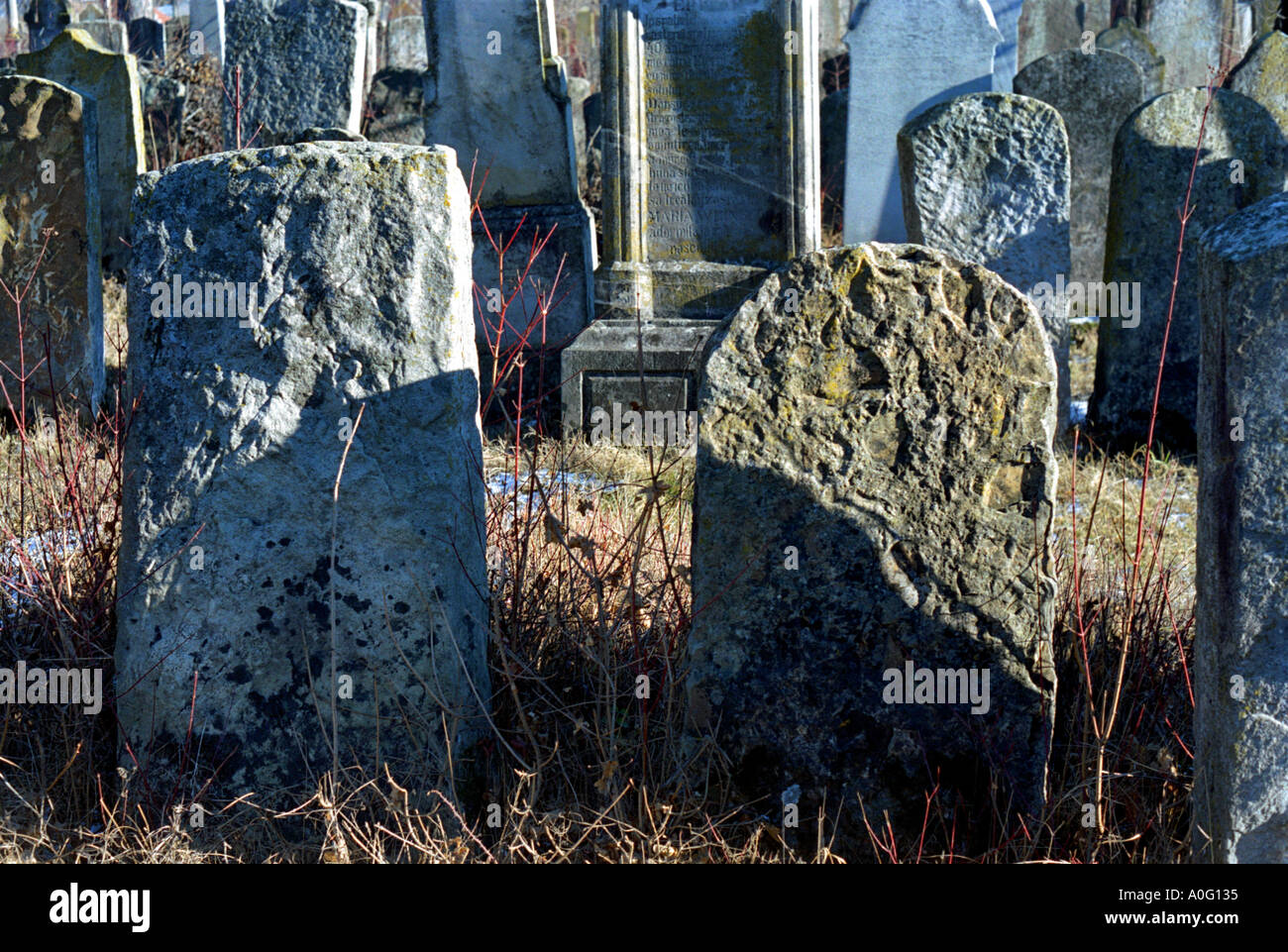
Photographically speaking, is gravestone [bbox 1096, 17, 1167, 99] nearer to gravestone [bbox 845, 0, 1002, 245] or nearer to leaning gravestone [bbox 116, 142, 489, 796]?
gravestone [bbox 845, 0, 1002, 245]

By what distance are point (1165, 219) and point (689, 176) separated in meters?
2.42

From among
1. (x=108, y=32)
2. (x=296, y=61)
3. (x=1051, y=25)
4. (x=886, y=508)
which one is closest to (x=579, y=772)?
(x=886, y=508)

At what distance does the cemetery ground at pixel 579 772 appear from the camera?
101 inches

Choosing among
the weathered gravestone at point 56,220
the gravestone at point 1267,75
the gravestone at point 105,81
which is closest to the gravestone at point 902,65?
the gravestone at point 1267,75

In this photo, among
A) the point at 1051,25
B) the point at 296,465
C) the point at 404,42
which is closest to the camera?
the point at 296,465

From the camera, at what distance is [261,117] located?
8.26m

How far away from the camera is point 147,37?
12.2m

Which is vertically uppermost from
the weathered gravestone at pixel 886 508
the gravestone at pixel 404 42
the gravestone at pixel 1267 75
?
the gravestone at pixel 404 42

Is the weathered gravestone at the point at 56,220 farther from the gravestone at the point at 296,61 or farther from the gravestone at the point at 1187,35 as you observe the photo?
the gravestone at the point at 1187,35

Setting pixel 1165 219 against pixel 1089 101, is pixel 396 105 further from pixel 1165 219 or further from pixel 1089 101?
pixel 1165 219

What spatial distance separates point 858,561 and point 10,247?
5.04m

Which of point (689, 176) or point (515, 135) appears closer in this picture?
point (689, 176)

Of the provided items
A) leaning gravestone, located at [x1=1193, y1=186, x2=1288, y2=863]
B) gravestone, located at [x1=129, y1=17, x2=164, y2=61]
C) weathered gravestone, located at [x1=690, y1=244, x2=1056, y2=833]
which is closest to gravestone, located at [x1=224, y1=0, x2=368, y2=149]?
gravestone, located at [x1=129, y1=17, x2=164, y2=61]

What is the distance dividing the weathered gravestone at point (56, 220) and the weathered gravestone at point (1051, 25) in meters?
11.6
